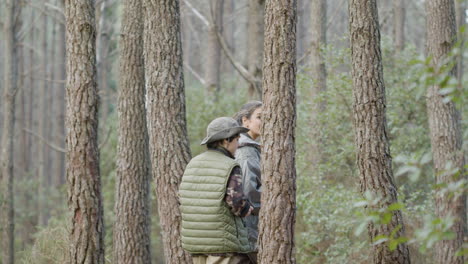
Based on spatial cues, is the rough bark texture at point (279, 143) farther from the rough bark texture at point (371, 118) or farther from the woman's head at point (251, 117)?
the rough bark texture at point (371, 118)

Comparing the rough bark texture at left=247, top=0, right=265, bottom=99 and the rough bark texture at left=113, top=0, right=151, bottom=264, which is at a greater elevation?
the rough bark texture at left=247, top=0, right=265, bottom=99

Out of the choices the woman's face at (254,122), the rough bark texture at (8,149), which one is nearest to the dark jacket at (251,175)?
the woman's face at (254,122)

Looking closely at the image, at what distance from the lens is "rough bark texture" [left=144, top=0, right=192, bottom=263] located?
23.4ft

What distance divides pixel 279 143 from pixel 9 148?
9974mm

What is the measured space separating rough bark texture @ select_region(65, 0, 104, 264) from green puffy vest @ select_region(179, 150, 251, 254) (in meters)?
2.04

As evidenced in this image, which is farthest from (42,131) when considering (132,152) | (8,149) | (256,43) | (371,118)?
(371,118)

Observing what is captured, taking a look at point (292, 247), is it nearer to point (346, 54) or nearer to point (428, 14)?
point (428, 14)

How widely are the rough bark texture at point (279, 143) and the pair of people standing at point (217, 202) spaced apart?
0.25m

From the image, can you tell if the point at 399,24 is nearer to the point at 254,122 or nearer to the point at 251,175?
the point at 254,122

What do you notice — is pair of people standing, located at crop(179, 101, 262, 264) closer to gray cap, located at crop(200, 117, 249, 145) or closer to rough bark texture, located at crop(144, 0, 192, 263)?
gray cap, located at crop(200, 117, 249, 145)

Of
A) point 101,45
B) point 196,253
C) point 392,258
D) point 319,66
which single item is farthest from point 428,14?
point 101,45

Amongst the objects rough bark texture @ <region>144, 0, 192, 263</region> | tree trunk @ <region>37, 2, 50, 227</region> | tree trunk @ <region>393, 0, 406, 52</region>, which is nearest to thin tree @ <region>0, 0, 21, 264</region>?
tree trunk @ <region>37, 2, 50, 227</region>

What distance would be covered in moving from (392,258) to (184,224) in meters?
2.44

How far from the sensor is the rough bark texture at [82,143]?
23.5 ft
